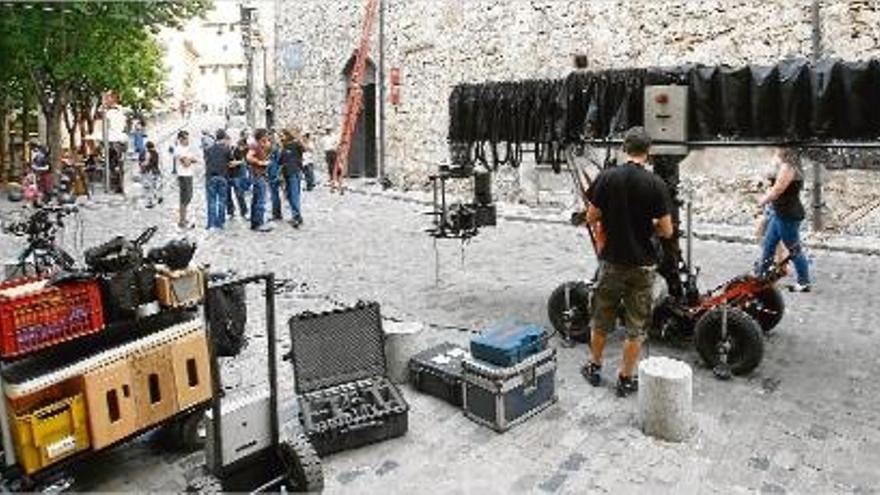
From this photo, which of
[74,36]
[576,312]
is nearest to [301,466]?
[576,312]

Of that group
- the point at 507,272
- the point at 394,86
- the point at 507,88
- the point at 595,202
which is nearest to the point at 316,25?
the point at 394,86

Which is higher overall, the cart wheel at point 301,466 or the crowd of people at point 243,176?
the crowd of people at point 243,176

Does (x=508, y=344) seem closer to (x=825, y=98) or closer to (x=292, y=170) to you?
(x=825, y=98)

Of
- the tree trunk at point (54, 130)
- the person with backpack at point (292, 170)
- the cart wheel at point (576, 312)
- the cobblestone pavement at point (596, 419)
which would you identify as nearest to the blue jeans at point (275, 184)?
the person with backpack at point (292, 170)

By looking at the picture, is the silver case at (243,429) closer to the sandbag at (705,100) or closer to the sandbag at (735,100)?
the sandbag at (705,100)

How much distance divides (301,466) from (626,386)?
10.3 ft

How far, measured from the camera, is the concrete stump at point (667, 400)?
5961mm

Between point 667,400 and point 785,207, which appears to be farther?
point 785,207

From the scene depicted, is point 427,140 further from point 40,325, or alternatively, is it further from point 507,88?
point 40,325

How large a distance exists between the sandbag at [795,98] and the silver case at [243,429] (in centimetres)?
511

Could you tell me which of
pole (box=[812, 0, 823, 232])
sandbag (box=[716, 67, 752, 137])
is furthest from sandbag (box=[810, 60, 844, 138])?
pole (box=[812, 0, 823, 232])

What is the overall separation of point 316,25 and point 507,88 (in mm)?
18920

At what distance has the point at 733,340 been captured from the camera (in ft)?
23.8

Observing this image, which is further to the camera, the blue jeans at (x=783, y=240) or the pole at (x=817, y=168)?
the pole at (x=817, y=168)
